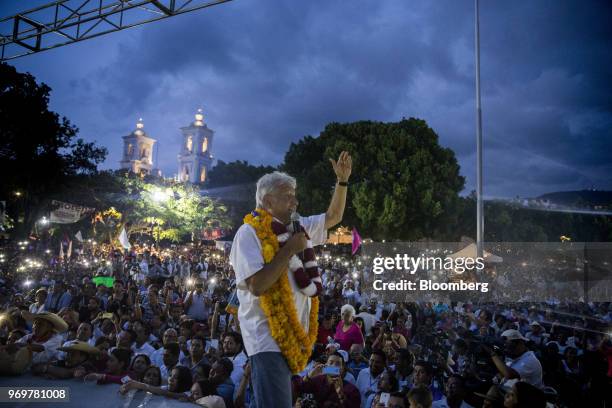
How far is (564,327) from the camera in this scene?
9.87 metres

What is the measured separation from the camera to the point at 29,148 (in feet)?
67.2

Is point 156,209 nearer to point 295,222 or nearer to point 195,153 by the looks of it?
point 295,222

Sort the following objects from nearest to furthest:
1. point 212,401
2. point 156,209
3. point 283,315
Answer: point 283,315 < point 212,401 < point 156,209

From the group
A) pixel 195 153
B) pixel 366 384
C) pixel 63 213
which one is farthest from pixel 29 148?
pixel 195 153

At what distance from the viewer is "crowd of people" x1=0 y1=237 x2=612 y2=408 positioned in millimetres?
4441

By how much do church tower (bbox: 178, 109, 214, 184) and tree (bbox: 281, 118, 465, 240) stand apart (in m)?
69.5

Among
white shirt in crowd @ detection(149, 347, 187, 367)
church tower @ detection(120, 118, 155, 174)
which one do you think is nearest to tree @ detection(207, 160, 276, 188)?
white shirt in crowd @ detection(149, 347, 187, 367)

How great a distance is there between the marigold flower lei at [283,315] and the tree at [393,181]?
74.4 ft

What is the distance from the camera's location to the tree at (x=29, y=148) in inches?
778

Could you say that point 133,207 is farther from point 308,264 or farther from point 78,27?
point 308,264

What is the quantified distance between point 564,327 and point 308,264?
9.65 m

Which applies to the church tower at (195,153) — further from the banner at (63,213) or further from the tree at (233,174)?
the banner at (63,213)

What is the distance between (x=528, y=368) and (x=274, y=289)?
14.7 feet

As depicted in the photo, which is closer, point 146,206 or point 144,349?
point 144,349
